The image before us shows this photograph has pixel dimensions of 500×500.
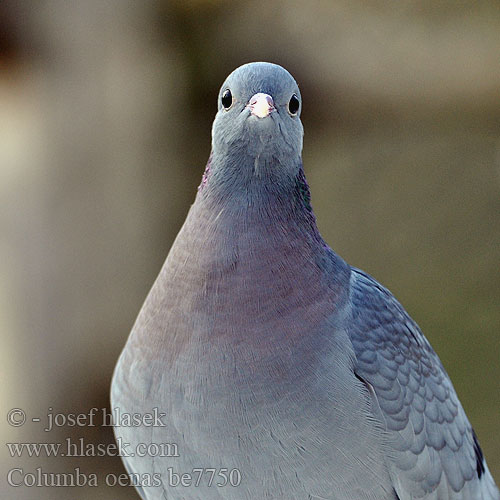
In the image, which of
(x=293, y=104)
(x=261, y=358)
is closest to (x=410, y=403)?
(x=261, y=358)

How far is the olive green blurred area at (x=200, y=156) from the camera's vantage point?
3.18m

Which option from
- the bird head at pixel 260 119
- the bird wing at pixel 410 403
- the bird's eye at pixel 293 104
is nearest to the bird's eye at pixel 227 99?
the bird head at pixel 260 119

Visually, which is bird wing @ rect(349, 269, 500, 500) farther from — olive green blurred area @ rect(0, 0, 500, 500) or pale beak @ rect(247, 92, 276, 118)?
olive green blurred area @ rect(0, 0, 500, 500)

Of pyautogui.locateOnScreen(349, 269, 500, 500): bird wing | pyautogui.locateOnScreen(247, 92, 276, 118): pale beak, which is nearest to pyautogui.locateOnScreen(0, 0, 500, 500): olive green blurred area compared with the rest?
pyautogui.locateOnScreen(349, 269, 500, 500): bird wing

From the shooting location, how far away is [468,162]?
11.0 feet

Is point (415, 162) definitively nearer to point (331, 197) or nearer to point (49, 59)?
point (331, 197)

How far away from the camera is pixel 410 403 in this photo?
66.0 inches

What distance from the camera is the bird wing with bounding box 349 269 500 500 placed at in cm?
161

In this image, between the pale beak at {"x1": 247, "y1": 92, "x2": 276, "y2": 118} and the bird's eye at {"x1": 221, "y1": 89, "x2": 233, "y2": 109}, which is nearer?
the pale beak at {"x1": 247, "y1": 92, "x2": 276, "y2": 118}

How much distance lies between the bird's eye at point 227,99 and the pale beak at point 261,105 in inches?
3.8

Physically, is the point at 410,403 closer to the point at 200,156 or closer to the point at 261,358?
the point at 261,358

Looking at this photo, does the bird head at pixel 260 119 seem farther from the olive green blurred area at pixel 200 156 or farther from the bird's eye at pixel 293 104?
the olive green blurred area at pixel 200 156

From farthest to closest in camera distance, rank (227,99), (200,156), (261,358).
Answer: (200,156) → (227,99) → (261,358)

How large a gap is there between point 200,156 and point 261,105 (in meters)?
2.15
